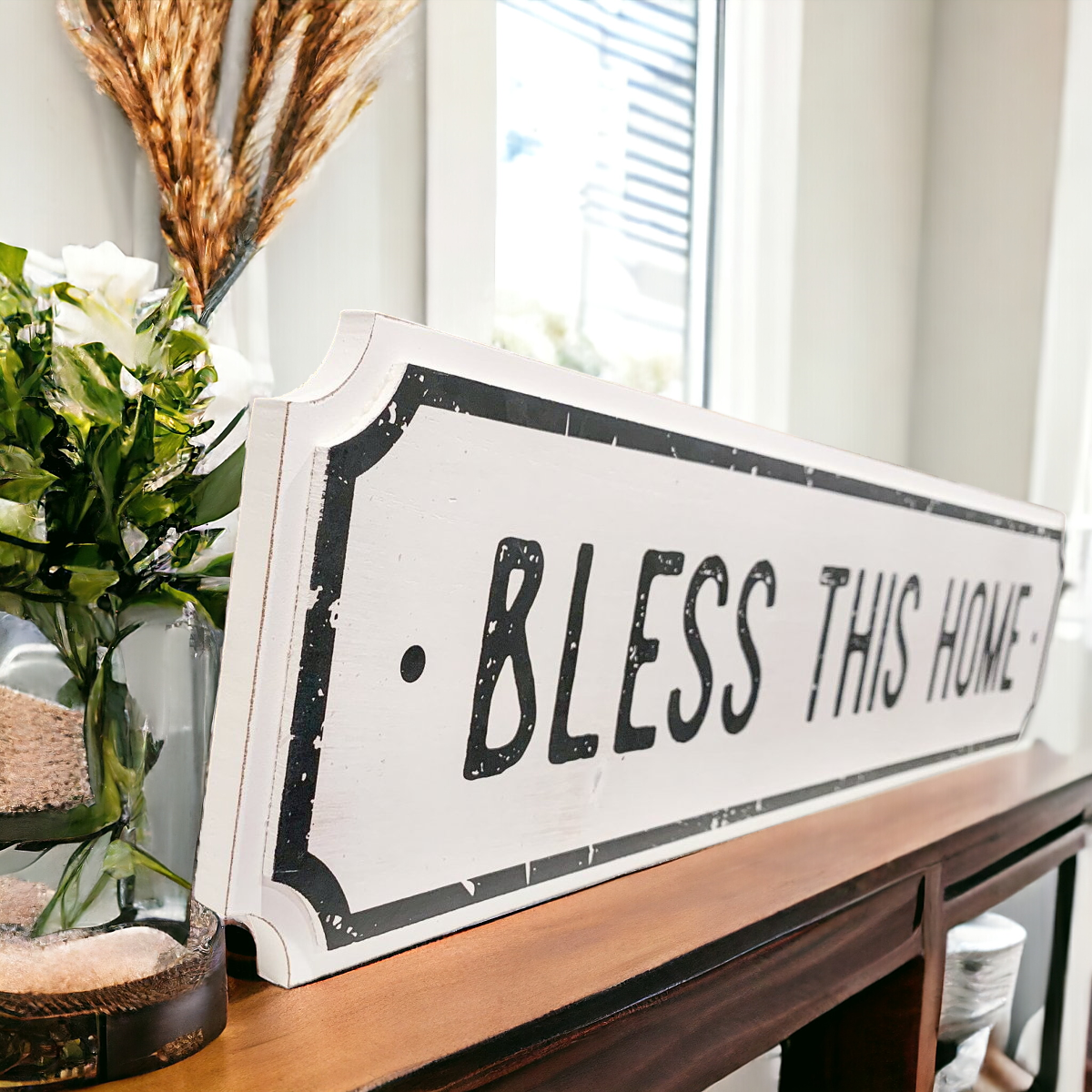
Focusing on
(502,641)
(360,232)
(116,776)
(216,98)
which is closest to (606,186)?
(360,232)

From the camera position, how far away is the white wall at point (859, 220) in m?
1.38

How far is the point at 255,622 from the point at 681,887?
0.32 meters

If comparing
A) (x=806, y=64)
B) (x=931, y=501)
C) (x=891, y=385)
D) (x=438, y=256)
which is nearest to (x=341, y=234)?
(x=438, y=256)

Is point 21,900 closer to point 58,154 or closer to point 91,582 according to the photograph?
point 91,582

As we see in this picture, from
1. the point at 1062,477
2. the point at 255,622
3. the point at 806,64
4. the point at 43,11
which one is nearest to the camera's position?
the point at 255,622

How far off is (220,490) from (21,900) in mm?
165

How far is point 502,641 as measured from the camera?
0.46 meters

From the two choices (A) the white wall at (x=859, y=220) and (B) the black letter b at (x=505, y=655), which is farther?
(A) the white wall at (x=859, y=220)

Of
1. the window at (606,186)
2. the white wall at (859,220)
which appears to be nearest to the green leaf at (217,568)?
the window at (606,186)

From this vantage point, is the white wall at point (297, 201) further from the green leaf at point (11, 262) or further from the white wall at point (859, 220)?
the white wall at point (859, 220)

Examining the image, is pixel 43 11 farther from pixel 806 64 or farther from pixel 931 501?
pixel 806 64

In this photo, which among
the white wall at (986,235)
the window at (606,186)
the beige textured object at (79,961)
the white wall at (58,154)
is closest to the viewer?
the beige textured object at (79,961)

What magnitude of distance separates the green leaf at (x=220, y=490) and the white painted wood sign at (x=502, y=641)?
36 millimetres

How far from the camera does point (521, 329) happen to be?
1048 millimetres
